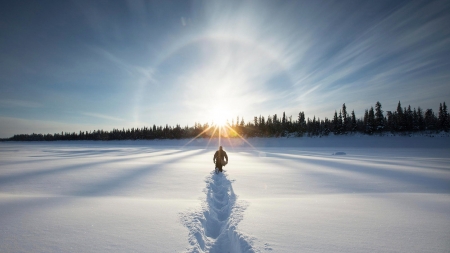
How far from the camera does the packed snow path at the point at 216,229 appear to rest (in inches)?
142

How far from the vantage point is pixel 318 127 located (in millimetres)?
67750

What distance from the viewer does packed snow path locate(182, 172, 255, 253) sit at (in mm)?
3615

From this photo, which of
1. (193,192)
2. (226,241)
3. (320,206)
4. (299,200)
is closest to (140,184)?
(193,192)

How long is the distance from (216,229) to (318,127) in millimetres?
72164

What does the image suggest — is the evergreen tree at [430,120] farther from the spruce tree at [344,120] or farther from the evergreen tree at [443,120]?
the spruce tree at [344,120]

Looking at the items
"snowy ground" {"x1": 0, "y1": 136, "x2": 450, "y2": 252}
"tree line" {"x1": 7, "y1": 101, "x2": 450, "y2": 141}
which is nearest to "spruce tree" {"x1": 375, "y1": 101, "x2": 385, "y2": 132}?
"tree line" {"x1": 7, "y1": 101, "x2": 450, "y2": 141}

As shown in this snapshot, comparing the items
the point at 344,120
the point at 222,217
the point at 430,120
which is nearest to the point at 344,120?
the point at 344,120

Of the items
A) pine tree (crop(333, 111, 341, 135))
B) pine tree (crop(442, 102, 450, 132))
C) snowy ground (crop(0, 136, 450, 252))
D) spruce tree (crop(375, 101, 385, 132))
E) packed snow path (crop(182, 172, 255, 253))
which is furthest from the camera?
pine tree (crop(333, 111, 341, 135))

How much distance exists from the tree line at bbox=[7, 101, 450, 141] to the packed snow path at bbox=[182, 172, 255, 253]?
66737 mm

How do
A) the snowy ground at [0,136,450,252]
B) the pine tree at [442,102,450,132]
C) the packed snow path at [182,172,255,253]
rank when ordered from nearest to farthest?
1. the snowy ground at [0,136,450,252]
2. the packed snow path at [182,172,255,253]
3. the pine tree at [442,102,450,132]

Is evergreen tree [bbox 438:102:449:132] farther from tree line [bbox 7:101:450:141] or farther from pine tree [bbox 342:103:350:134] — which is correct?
pine tree [bbox 342:103:350:134]

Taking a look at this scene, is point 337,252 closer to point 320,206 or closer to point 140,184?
point 320,206

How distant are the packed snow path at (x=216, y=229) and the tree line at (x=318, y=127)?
66.7 metres

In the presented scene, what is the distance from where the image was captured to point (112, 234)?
366 cm
